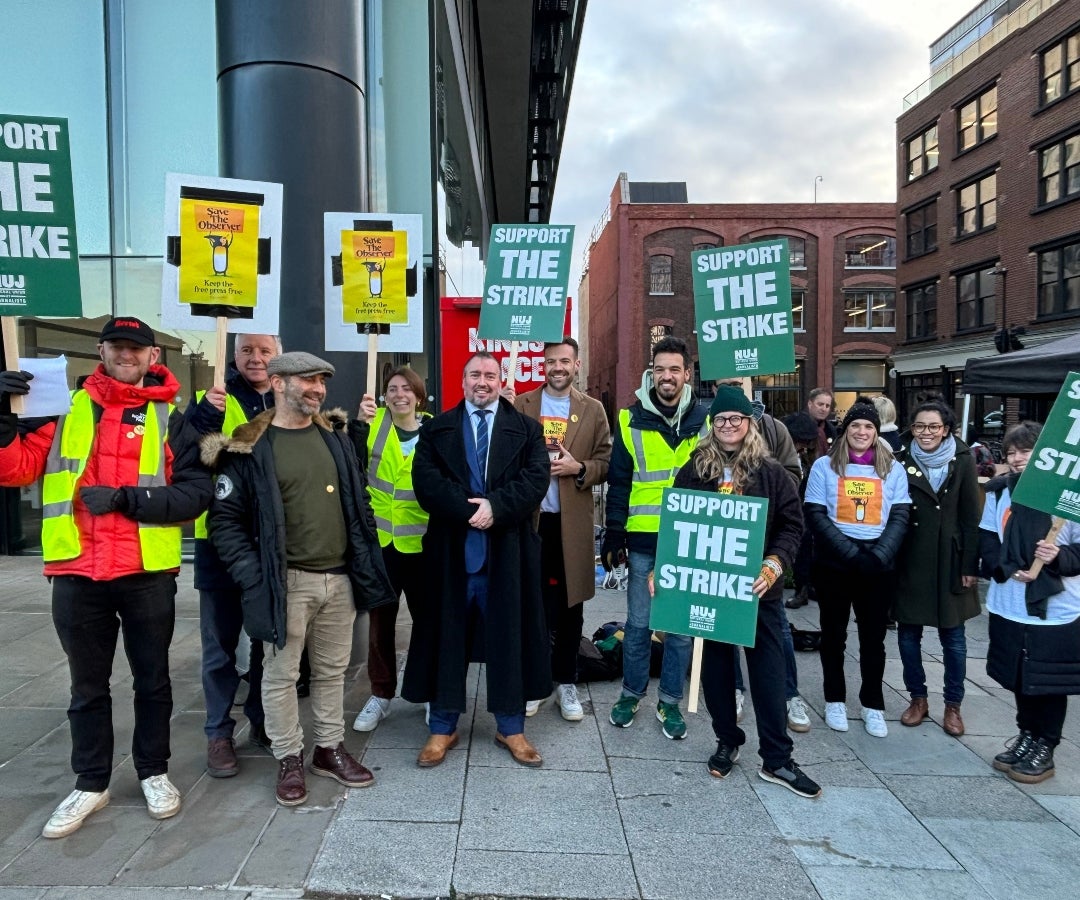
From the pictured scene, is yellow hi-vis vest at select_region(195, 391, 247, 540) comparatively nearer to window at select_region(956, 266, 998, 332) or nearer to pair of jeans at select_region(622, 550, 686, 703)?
pair of jeans at select_region(622, 550, 686, 703)

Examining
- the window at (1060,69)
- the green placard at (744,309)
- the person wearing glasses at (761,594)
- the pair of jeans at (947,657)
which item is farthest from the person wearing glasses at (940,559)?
the window at (1060,69)

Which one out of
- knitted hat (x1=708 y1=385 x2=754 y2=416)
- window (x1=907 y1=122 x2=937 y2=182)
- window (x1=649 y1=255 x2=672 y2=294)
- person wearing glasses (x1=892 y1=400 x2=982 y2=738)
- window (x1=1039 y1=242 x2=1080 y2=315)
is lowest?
person wearing glasses (x1=892 y1=400 x2=982 y2=738)

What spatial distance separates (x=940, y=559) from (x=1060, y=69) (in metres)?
27.1

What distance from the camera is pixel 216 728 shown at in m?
4.05

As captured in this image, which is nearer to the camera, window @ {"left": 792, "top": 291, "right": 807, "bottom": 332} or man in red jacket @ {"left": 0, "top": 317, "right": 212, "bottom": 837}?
man in red jacket @ {"left": 0, "top": 317, "right": 212, "bottom": 837}

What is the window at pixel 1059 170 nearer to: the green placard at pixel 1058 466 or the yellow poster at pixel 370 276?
the green placard at pixel 1058 466

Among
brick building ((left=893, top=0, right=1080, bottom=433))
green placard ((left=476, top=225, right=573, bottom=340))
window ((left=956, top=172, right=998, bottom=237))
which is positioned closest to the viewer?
green placard ((left=476, top=225, right=573, bottom=340))

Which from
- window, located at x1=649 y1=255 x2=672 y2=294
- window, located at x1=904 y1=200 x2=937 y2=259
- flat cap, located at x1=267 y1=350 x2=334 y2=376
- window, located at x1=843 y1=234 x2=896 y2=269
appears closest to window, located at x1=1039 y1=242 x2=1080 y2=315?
window, located at x1=904 y1=200 x2=937 y2=259

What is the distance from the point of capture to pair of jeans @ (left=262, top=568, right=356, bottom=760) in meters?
3.71

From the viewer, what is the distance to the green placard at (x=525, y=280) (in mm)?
5281

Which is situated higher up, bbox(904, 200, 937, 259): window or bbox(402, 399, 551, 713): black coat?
bbox(904, 200, 937, 259): window

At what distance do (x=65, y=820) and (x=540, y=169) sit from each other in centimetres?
3526

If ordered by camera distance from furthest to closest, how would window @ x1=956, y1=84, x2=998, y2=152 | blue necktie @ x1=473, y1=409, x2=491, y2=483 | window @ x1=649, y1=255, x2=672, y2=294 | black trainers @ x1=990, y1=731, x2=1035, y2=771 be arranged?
window @ x1=649, y1=255, x2=672, y2=294 → window @ x1=956, y1=84, x2=998, y2=152 → blue necktie @ x1=473, y1=409, x2=491, y2=483 → black trainers @ x1=990, y1=731, x2=1035, y2=771

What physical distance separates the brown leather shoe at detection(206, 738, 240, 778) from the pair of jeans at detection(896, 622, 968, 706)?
384 centimetres
